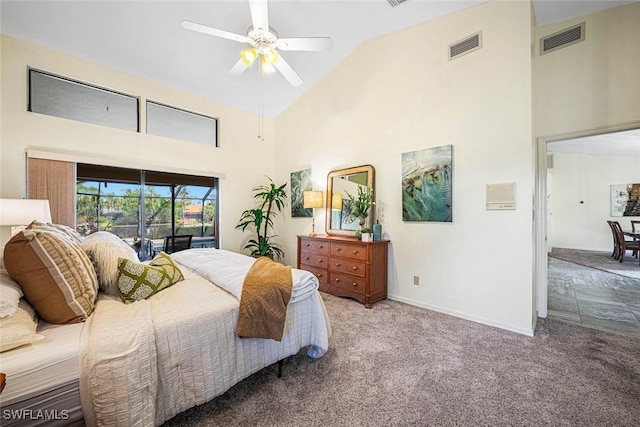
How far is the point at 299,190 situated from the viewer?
→ 4.68 meters

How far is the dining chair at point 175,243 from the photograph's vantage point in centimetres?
405

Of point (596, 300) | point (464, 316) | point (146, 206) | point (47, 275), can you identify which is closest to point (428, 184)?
point (464, 316)

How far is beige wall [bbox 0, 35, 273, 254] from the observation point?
280cm

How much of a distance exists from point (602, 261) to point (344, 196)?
21.3ft

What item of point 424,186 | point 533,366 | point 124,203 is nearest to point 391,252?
point 424,186

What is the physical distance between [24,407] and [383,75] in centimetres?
418

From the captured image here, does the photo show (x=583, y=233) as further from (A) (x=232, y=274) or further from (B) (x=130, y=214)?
(B) (x=130, y=214)

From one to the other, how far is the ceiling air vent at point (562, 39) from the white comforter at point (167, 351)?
361cm

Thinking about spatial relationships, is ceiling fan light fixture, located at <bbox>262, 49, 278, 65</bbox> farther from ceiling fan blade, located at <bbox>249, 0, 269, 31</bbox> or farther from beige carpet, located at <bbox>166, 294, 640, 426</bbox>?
beige carpet, located at <bbox>166, 294, 640, 426</bbox>

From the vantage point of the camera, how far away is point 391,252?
11.3 feet

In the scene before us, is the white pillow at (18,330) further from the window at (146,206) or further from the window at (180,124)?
the window at (180,124)

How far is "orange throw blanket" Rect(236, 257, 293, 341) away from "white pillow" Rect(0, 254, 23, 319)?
3.08 ft

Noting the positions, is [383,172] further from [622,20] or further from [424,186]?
[622,20]

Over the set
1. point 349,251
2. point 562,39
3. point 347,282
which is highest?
point 562,39
